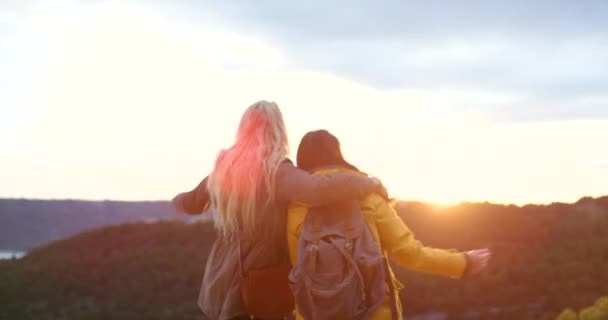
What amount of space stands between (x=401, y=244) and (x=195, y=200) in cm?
129

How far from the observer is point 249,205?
405cm

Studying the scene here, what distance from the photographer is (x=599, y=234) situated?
689 inches

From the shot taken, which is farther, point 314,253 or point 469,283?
point 469,283

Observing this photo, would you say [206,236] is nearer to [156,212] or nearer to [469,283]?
[469,283]

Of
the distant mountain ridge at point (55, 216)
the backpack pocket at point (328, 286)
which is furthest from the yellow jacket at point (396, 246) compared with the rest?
the distant mountain ridge at point (55, 216)

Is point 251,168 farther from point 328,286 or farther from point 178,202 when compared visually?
point 328,286

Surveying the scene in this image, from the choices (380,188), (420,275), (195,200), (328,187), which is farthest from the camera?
(420,275)

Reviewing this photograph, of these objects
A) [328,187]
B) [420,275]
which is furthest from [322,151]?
[420,275]

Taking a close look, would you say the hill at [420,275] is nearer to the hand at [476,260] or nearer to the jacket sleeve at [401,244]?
the hand at [476,260]

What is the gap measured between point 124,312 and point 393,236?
43.3 ft

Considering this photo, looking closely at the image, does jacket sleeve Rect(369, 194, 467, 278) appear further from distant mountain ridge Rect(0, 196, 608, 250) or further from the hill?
distant mountain ridge Rect(0, 196, 608, 250)

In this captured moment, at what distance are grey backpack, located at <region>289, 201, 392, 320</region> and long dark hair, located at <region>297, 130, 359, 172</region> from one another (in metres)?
0.28

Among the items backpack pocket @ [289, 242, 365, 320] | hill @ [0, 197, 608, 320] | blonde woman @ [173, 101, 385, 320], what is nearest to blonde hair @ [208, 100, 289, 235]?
blonde woman @ [173, 101, 385, 320]

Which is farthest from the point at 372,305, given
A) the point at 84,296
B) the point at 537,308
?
the point at 84,296
